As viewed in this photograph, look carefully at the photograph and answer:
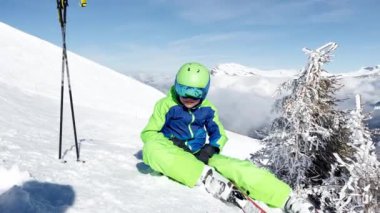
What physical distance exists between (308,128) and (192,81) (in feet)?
17.2

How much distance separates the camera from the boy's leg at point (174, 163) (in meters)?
6.66

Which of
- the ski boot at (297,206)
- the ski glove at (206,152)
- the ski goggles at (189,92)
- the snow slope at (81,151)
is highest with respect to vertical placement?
the ski goggles at (189,92)

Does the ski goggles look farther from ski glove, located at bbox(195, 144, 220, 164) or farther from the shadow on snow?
the shadow on snow

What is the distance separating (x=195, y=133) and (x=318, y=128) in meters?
5.13

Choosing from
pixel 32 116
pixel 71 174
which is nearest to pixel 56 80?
pixel 32 116

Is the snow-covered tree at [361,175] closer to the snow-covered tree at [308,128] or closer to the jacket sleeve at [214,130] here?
the snow-covered tree at [308,128]

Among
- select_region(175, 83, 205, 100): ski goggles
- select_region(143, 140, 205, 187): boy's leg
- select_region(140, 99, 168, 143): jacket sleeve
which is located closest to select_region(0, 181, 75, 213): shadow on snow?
select_region(143, 140, 205, 187): boy's leg

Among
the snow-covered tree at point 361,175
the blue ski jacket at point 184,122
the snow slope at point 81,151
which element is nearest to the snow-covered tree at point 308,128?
the snow-covered tree at point 361,175

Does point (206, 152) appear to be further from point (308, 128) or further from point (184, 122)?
point (308, 128)

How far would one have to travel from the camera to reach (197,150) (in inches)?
305

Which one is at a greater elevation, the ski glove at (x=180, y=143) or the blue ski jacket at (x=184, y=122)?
the blue ski jacket at (x=184, y=122)

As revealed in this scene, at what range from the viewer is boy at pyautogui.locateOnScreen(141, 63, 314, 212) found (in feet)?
20.9

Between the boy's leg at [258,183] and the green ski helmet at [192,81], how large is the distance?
1.47 metres

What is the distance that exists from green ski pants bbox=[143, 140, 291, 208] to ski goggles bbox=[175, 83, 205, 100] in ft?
3.08
